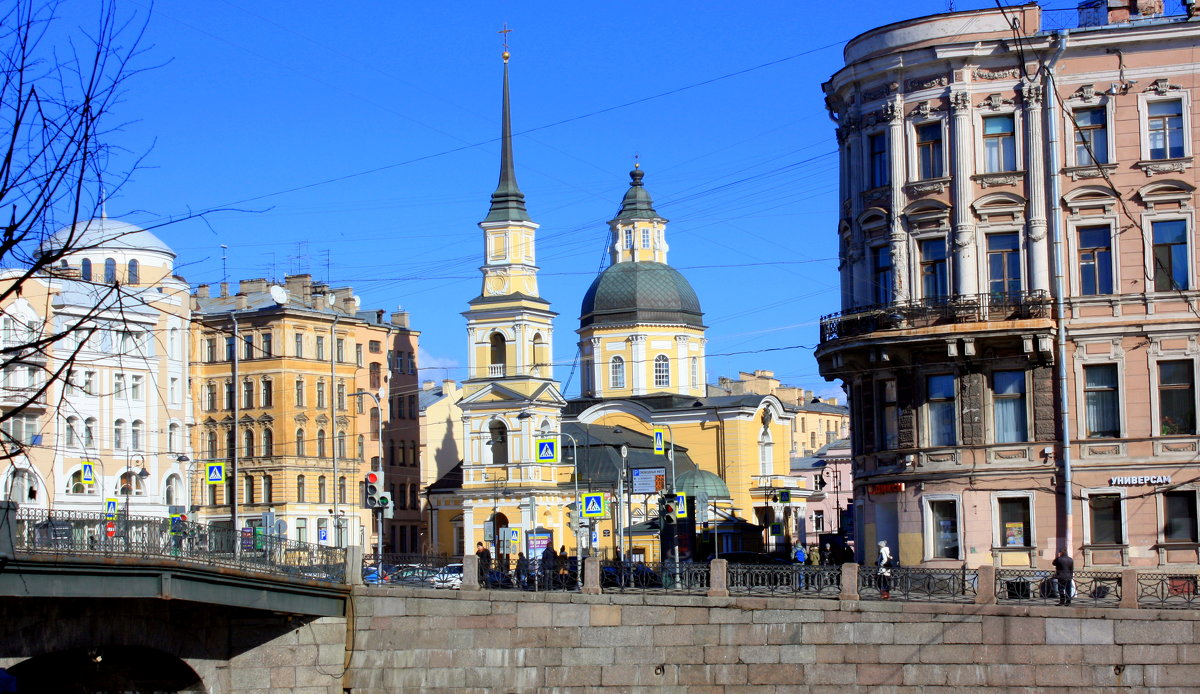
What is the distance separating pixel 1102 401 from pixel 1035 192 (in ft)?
17.2

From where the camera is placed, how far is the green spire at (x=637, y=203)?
118 m

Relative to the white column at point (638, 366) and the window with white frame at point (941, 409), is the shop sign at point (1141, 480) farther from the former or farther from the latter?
the white column at point (638, 366)

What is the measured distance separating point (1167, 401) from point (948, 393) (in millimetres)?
5059

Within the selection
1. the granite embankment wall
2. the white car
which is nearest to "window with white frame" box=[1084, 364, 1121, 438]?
the granite embankment wall

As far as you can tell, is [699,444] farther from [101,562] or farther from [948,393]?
[101,562]

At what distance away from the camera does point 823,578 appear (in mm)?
34094

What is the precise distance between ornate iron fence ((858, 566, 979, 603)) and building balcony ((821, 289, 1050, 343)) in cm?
747

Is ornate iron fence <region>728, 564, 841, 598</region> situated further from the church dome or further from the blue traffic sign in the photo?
the church dome

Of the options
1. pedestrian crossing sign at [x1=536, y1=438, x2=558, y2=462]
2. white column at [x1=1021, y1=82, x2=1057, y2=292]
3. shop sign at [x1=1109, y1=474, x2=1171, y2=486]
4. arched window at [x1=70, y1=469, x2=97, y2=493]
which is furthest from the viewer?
arched window at [x1=70, y1=469, x2=97, y2=493]

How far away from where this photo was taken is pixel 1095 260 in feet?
127

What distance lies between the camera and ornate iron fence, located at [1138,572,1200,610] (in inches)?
1237

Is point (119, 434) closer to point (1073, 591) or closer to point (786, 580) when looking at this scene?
point (786, 580)

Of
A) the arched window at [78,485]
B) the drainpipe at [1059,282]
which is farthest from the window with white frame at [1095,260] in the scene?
the arched window at [78,485]

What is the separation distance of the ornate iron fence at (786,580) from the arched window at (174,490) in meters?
51.0
